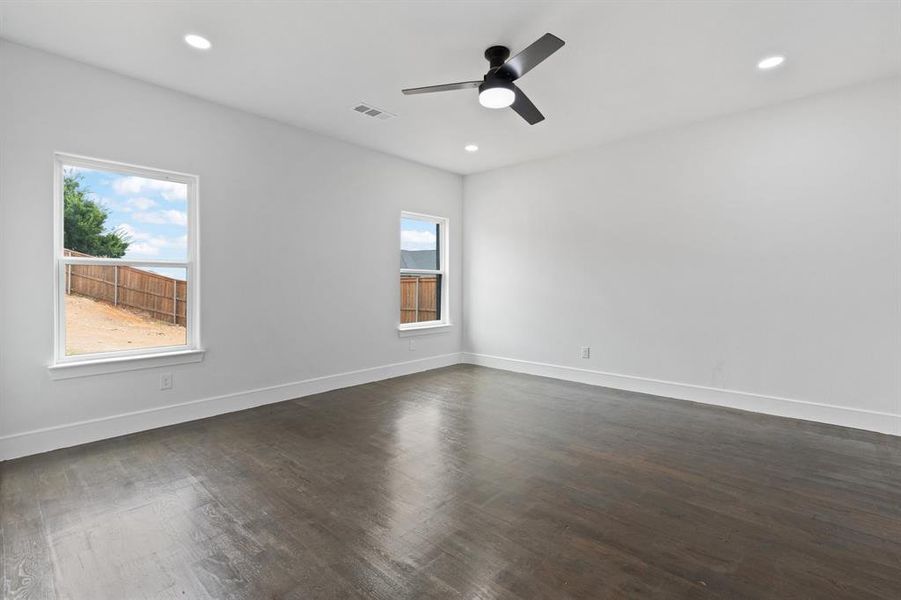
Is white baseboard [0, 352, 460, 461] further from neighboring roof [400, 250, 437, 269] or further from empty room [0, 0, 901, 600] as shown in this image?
neighboring roof [400, 250, 437, 269]

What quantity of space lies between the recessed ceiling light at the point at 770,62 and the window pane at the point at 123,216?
4721 mm

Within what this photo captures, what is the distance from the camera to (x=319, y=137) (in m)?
4.64

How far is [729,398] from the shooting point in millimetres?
4207

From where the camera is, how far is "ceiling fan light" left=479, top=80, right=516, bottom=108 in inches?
111

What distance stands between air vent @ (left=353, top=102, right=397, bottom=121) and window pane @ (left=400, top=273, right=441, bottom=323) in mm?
2134

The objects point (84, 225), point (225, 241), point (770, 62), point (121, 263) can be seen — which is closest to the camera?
point (770, 62)

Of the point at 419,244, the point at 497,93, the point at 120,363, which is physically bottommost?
the point at 120,363

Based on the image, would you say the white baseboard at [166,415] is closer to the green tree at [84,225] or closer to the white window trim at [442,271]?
the white window trim at [442,271]

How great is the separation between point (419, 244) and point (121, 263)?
346 centimetres

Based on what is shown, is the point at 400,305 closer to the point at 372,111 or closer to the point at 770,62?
the point at 372,111

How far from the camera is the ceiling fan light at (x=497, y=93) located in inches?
111

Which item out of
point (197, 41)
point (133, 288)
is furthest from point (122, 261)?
point (197, 41)

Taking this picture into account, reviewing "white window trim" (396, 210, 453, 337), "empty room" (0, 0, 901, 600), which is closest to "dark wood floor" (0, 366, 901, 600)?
"empty room" (0, 0, 901, 600)

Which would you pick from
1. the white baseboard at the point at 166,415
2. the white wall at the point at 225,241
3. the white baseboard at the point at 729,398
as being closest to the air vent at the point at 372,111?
the white wall at the point at 225,241
